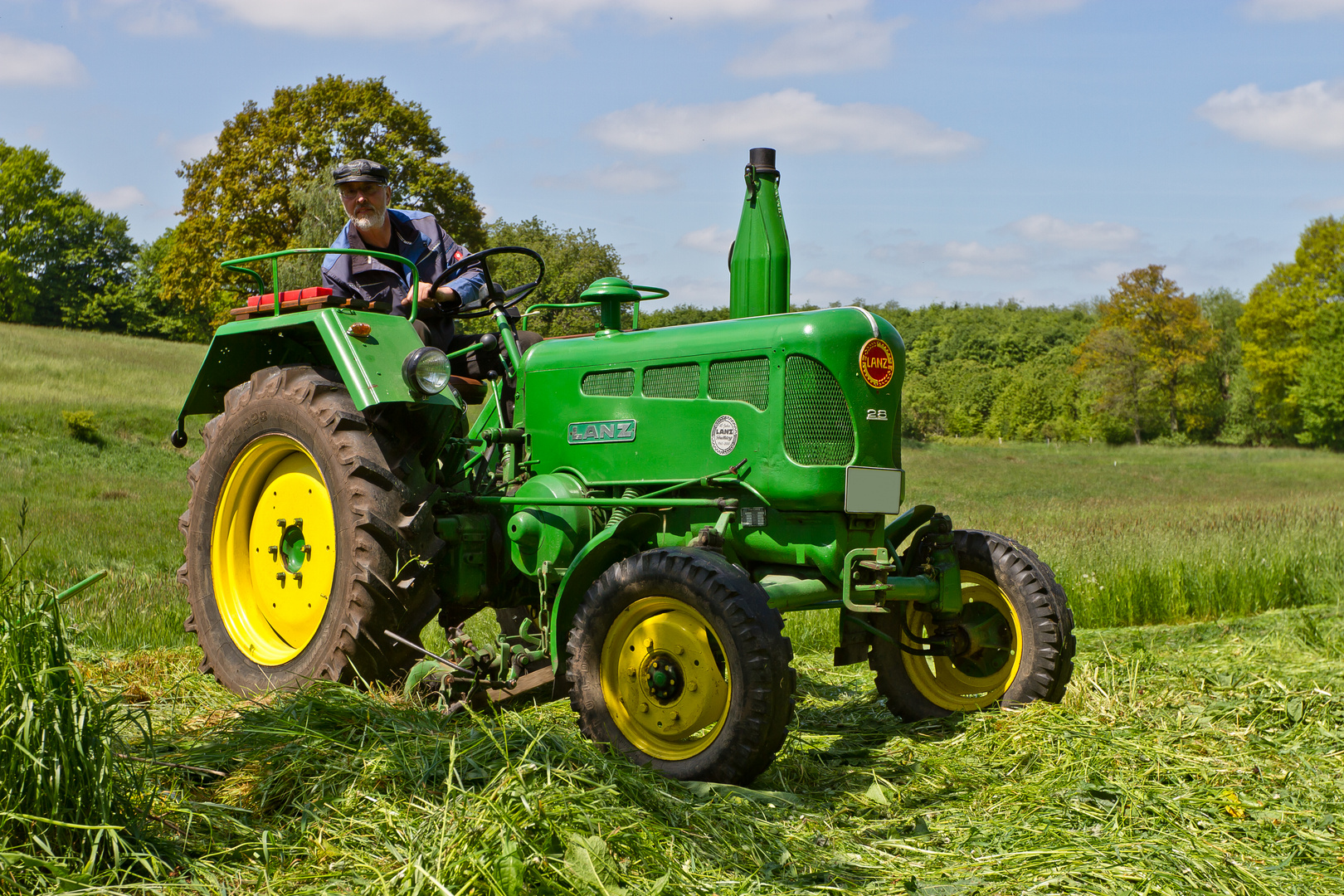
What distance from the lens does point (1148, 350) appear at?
161ft

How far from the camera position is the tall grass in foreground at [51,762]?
2.26 m

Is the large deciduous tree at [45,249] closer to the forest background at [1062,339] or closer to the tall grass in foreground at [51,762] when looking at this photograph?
the forest background at [1062,339]

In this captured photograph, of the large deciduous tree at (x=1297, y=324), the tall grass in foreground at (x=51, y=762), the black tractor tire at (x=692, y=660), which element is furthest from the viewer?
the large deciduous tree at (x=1297, y=324)

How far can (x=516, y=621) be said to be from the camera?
5.28m

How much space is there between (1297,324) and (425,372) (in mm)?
47422

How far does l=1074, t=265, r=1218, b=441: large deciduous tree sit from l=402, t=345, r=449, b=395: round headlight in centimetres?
4709

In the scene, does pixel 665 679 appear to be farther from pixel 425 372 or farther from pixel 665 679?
pixel 425 372

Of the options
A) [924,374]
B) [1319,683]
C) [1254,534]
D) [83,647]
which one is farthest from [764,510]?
[924,374]

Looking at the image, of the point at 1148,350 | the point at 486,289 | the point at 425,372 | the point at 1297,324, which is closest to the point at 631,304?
the point at 486,289

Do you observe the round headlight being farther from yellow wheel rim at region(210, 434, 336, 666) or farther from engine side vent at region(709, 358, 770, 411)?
engine side vent at region(709, 358, 770, 411)

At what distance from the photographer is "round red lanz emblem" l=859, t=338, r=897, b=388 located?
3.89m

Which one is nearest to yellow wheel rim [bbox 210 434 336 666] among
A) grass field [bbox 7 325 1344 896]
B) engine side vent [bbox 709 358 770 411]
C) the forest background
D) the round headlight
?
grass field [bbox 7 325 1344 896]

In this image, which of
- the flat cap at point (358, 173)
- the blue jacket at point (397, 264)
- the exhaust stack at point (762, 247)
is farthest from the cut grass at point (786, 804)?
the flat cap at point (358, 173)

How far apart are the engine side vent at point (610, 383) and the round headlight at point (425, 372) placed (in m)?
0.56
